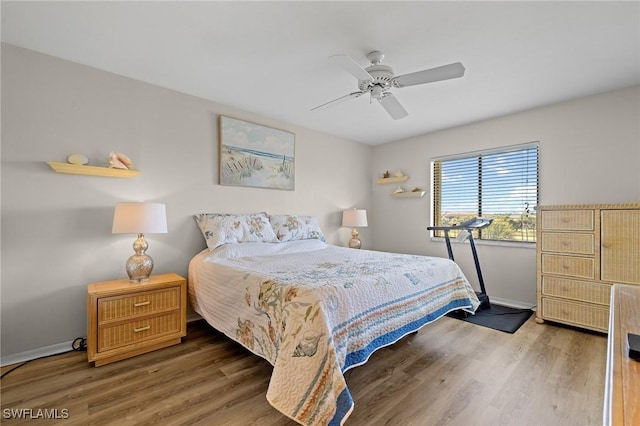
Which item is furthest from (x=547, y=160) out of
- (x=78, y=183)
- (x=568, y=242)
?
(x=78, y=183)

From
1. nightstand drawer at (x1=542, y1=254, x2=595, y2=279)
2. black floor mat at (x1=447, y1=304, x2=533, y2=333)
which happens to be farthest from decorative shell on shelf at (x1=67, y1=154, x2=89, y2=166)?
nightstand drawer at (x1=542, y1=254, x2=595, y2=279)

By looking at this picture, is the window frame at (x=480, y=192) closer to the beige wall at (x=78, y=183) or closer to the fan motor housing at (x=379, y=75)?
the fan motor housing at (x=379, y=75)

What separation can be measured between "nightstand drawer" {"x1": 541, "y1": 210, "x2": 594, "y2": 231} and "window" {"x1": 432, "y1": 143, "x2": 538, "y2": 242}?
62cm

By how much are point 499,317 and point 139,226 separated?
363 centimetres

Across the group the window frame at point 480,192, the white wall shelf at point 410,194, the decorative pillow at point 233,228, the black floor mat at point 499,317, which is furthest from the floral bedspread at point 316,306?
the white wall shelf at point 410,194

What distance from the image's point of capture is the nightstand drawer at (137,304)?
2185 millimetres

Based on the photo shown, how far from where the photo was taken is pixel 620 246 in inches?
101

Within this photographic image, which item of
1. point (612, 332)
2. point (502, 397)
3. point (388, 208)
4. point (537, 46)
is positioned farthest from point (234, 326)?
point (388, 208)

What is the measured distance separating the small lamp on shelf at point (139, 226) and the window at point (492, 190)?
12.0 ft

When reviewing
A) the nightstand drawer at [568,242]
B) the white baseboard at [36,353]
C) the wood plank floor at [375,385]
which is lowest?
the wood plank floor at [375,385]

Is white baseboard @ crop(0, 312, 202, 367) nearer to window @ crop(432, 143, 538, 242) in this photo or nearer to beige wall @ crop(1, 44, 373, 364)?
beige wall @ crop(1, 44, 373, 364)

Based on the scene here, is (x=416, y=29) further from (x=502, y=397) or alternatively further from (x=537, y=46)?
(x=502, y=397)

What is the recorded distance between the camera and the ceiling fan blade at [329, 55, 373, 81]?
6.16ft

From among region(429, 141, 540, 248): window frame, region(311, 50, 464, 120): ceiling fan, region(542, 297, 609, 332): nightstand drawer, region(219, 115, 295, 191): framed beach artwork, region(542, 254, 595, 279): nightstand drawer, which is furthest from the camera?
region(429, 141, 540, 248): window frame
